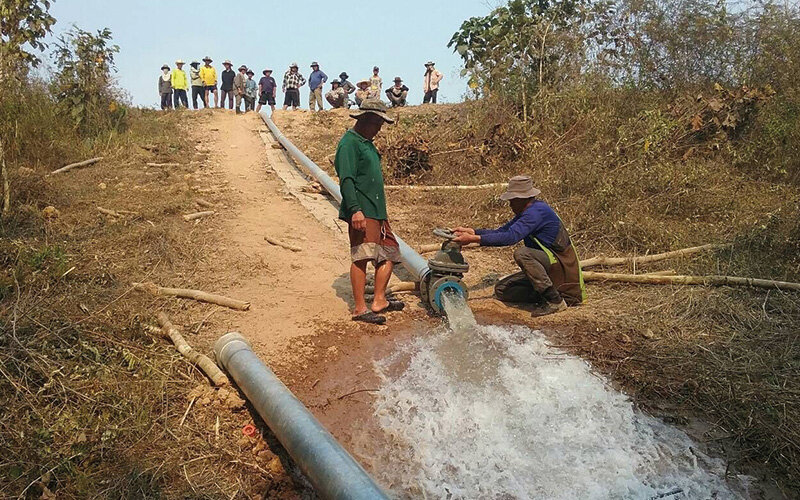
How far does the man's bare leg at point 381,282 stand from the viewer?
498 centimetres

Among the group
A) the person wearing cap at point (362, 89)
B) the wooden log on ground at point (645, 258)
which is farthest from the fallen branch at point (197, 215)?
the person wearing cap at point (362, 89)

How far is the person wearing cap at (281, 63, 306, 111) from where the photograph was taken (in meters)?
18.5

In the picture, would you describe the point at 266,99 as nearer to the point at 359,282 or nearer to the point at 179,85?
the point at 179,85

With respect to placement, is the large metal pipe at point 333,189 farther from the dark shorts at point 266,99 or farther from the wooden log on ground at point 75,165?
the wooden log on ground at point 75,165

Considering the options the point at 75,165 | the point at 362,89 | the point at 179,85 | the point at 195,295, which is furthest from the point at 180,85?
the point at 195,295

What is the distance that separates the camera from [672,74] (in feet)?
32.7

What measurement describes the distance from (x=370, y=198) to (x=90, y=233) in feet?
12.3

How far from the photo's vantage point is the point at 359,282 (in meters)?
4.85

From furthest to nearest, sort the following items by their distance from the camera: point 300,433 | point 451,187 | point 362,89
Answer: point 362,89, point 451,187, point 300,433

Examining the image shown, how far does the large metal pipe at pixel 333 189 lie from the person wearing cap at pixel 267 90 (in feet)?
3.93

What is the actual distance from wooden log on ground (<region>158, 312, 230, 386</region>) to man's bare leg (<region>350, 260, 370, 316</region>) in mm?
1398

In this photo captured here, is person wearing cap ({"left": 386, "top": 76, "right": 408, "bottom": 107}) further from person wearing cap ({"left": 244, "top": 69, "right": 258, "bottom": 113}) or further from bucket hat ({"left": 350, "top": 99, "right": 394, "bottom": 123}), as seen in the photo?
bucket hat ({"left": 350, "top": 99, "right": 394, "bottom": 123})

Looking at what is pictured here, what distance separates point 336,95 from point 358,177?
14884 mm

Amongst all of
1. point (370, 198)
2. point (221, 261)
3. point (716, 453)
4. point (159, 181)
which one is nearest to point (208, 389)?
point (370, 198)
